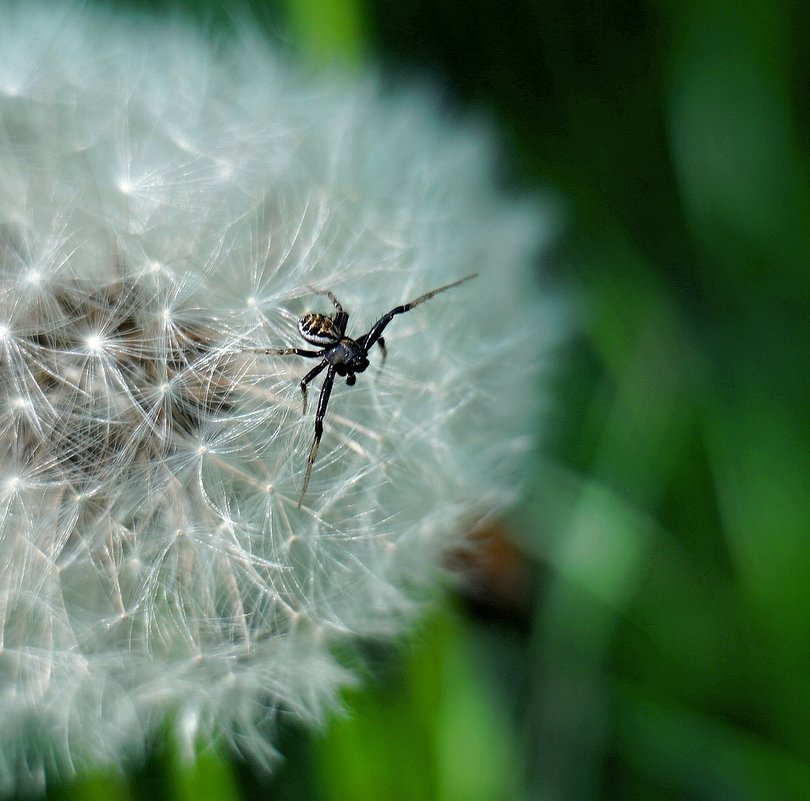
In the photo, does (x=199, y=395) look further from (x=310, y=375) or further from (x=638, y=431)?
(x=638, y=431)

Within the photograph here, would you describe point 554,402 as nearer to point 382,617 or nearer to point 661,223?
point 661,223

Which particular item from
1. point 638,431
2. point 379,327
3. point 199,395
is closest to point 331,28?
point 379,327

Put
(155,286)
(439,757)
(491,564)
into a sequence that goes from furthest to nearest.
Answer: (491,564)
(439,757)
(155,286)

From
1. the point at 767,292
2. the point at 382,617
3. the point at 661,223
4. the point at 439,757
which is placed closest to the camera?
the point at 382,617

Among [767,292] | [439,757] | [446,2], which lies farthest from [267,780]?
[446,2]

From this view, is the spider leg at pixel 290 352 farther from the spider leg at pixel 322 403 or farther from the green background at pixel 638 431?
the green background at pixel 638 431

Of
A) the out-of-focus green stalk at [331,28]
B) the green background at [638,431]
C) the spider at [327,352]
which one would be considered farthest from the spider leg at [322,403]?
the out-of-focus green stalk at [331,28]

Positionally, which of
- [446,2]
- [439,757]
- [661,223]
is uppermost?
[446,2]

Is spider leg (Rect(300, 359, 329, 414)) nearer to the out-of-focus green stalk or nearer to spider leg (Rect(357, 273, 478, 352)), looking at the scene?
spider leg (Rect(357, 273, 478, 352))
